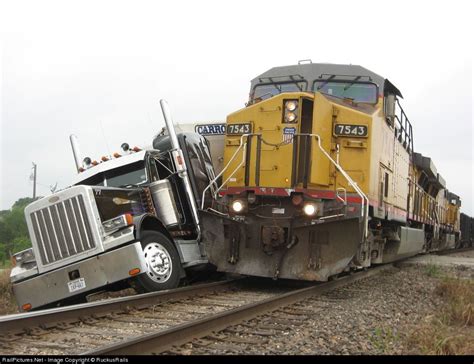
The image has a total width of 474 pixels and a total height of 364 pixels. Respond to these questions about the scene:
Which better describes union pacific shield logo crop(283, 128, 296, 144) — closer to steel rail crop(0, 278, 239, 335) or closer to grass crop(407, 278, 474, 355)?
steel rail crop(0, 278, 239, 335)

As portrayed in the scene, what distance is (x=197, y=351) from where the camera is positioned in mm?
4191

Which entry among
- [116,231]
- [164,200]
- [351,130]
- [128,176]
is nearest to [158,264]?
[116,231]

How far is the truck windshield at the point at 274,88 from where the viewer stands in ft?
29.5

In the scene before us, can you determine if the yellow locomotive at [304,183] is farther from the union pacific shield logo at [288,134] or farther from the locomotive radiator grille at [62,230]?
the locomotive radiator grille at [62,230]

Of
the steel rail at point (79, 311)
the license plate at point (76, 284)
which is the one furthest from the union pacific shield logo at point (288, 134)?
the license plate at point (76, 284)

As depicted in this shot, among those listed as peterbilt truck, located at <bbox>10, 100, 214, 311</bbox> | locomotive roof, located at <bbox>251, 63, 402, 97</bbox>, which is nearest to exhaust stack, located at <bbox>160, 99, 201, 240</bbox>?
peterbilt truck, located at <bbox>10, 100, 214, 311</bbox>

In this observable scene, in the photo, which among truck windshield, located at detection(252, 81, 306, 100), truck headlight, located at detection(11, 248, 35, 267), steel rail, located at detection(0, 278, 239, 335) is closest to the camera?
steel rail, located at detection(0, 278, 239, 335)

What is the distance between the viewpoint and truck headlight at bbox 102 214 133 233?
688cm

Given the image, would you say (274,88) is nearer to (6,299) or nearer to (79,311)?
(79,311)

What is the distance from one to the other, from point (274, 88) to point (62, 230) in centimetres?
460

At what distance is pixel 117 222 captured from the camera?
6980 millimetres

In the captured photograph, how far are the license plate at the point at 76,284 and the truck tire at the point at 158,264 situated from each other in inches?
28.4

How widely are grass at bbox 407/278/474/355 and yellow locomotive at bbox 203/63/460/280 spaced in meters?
1.42
